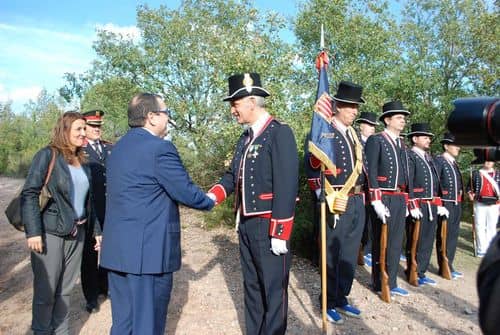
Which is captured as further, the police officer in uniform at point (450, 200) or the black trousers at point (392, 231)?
the police officer in uniform at point (450, 200)

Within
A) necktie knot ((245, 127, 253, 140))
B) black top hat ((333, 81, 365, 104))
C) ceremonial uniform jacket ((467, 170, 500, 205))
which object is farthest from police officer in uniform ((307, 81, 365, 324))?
ceremonial uniform jacket ((467, 170, 500, 205))

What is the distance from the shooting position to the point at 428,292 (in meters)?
5.53

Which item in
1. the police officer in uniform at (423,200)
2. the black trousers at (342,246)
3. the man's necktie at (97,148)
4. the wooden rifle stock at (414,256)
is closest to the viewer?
the black trousers at (342,246)

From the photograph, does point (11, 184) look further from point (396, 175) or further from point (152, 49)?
point (396, 175)

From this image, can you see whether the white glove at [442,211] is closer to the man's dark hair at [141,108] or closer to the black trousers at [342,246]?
the black trousers at [342,246]

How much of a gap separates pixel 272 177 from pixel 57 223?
5.73 feet

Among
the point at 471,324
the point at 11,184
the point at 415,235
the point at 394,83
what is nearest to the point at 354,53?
the point at 394,83

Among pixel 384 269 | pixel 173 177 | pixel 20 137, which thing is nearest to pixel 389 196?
pixel 384 269

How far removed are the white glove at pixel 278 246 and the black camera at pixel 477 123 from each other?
1.81m

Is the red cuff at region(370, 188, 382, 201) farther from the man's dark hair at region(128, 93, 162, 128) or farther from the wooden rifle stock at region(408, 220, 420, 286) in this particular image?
the man's dark hair at region(128, 93, 162, 128)

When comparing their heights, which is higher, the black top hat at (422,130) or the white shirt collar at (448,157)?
the black top hat at (422,130)

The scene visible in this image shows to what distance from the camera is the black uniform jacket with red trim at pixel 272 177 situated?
316cm

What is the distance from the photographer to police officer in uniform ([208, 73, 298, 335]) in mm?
3166

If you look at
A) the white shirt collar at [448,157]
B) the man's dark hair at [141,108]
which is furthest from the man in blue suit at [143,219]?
the white shirt collar at [448,157]
